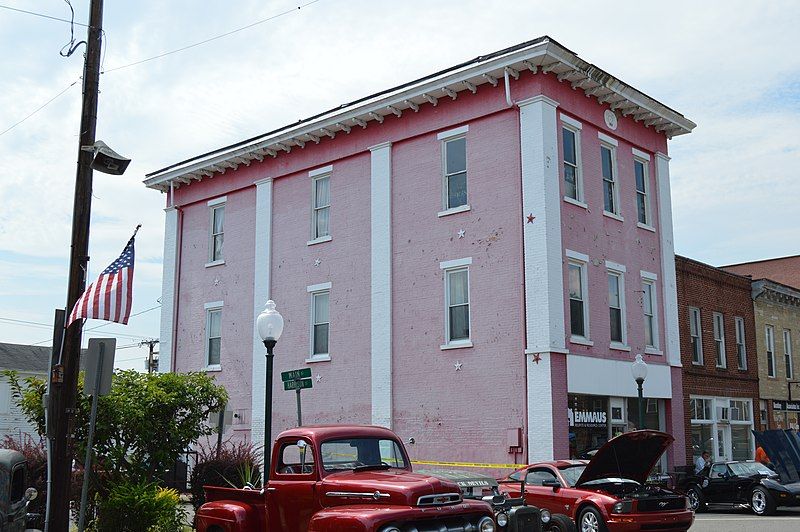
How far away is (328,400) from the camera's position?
25438mm

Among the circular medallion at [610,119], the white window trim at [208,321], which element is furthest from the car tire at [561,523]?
the white window trim at [208,321]

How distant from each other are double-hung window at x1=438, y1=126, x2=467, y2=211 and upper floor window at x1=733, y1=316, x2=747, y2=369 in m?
13.6

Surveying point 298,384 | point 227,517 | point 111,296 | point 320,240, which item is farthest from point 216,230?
point 227,517

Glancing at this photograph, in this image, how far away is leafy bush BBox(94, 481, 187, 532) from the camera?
42.6 ft

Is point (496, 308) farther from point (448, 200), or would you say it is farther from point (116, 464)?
point (116, 464)

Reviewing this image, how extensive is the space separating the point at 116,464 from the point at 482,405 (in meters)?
10.4

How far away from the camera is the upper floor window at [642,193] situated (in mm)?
26000

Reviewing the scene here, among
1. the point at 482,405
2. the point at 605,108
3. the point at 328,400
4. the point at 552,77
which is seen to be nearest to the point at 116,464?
the point at 482,405

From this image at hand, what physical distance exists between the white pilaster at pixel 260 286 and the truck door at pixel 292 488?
16.5 meters

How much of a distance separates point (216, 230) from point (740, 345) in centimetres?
1918

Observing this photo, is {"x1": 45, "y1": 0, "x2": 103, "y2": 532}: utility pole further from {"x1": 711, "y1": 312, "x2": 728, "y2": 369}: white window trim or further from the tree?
{"x1": 711, "y1": 312, "x2": 728, "y2": 369}: white window trim

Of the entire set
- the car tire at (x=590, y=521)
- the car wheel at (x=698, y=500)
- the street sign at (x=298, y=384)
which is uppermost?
the street sign at (x=298, y=384)

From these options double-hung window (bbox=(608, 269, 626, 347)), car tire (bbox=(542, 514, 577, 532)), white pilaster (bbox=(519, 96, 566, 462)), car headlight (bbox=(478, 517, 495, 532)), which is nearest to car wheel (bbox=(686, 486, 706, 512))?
double-hung window (bbox=(608, 269, 626, 347))

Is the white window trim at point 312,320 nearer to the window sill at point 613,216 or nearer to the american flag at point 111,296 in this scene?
the window sill at point 613,216
